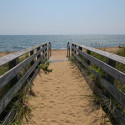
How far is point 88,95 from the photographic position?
4309mm

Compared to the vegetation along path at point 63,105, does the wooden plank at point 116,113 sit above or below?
above

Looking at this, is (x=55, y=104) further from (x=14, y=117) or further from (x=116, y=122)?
(x=116, y=122)

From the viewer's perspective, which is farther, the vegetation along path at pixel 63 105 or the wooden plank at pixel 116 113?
the vegetation along path at pixel 63 105

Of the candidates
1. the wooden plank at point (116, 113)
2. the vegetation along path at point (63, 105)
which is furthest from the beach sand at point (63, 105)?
the wooden plank at point (116, 113)

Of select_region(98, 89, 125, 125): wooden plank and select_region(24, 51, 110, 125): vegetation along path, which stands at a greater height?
select_region(98, 89, 125, 125): wooden plank

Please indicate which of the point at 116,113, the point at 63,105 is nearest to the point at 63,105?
the point at 63,105

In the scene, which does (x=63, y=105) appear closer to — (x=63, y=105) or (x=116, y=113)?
(x=63, y=105)

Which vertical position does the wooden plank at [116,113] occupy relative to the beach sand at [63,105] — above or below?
above

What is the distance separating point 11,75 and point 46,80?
3.12 metres

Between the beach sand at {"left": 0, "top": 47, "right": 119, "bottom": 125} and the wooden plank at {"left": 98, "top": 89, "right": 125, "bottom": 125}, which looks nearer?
the wooden plank at {"left": 98, "top": 89, "right": 125, "bottom": 125}

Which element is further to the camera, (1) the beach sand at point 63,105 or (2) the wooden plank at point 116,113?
(1) the beach sand at point 63,105

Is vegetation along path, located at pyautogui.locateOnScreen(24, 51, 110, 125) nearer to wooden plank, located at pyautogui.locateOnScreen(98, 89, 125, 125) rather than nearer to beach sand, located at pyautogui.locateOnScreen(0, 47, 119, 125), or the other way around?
beach sand, located at pyautogui.locateOnScreen(0, 47, 119, 125)

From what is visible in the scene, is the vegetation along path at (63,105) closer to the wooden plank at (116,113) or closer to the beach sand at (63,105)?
the beach sand at (63,105)

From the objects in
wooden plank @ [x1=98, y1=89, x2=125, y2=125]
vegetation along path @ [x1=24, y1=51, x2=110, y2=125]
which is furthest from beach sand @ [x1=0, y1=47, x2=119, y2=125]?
wooden plank @ [x1=98, y1=89, x2=125, y2=125]
